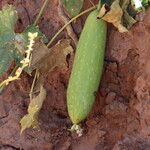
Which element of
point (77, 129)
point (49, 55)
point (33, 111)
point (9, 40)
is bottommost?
point (77, 129)

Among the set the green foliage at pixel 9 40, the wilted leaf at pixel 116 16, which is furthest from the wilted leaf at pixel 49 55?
the wilted leaf at pixel 116 16

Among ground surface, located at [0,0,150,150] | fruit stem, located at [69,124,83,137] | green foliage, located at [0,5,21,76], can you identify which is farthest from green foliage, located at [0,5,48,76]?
fruit stem, located at [69,124,83,137]

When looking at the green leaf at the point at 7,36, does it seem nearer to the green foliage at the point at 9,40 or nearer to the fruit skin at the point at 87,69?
the green foliage at the point at 9,40

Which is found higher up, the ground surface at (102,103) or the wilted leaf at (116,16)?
the wilted leaf at (116,16)

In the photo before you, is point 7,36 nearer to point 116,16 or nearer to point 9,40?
point 9,40

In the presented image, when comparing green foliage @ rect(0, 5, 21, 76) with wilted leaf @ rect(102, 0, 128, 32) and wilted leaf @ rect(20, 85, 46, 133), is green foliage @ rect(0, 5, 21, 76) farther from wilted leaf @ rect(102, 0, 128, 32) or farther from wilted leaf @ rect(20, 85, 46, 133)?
wilted leaf @ rect(102, 0, 128, 32)

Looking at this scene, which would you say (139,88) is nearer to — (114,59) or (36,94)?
(114,59)

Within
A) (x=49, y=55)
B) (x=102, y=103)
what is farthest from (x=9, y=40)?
(x=102, y=103)
